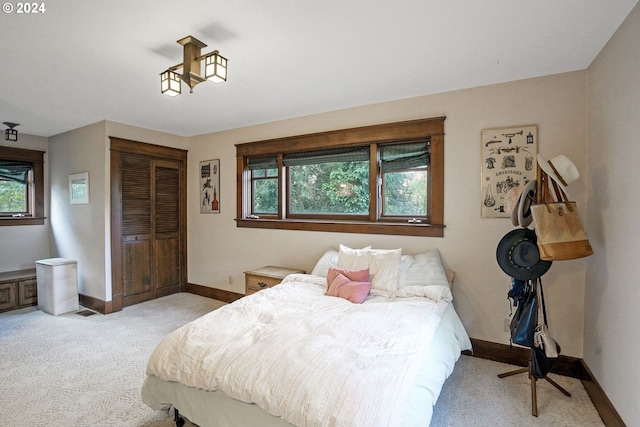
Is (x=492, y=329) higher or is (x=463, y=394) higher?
(x=492, y=329)

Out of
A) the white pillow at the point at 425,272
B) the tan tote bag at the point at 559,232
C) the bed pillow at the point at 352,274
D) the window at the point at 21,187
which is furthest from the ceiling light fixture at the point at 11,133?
the tan tote bag at the point at 559,232

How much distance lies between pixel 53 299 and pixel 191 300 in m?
1.60

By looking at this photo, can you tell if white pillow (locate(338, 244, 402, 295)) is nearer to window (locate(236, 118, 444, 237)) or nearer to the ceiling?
window (locate(236, 118, 444, 237))

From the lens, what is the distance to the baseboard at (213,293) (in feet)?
14.5

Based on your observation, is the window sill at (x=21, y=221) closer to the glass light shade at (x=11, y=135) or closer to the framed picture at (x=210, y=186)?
the glass light shade at (x=11, y=135)

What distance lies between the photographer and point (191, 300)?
14.9 feet

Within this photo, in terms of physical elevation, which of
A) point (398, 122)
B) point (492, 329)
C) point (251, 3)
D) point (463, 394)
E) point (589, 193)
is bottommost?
point (463, 394)

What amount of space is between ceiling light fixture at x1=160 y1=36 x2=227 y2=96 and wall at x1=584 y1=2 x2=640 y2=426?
7.65 ft

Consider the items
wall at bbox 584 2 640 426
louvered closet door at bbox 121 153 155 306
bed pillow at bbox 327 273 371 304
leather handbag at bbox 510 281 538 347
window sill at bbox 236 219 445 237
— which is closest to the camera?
wall at bbox 584 2 640 426

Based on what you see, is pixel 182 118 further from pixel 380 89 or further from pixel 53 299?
pixel 53 299

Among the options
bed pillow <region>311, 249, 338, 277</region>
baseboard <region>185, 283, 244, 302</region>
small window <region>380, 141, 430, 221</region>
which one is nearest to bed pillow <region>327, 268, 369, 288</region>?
bed pillow <region>311, 249, 338, 277</region>

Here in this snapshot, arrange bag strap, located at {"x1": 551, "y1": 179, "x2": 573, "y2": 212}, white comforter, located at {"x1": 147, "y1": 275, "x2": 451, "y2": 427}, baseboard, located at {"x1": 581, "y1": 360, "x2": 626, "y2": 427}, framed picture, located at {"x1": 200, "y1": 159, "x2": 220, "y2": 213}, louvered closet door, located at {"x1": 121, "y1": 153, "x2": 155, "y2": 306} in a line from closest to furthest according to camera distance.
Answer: white comforter, located at {"x1": 147, "y1": 275, "x2": 451, "y2": 427} < baseboard, located at {"x1": 581, "y1": 360, "x2": 626, "y2": 427} < bag strap, located at {"x1": 551, "y1": 179, "x2": 573, "y2": 212} < louvered closet door, located at {"x1": 121, "y1": 153, "x2": 155, "y2": 306} < framed picture, located at {"x1": 200, "y1": 159, "x2": 220, "y2": 213}

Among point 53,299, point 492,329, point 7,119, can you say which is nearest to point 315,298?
point 492,329

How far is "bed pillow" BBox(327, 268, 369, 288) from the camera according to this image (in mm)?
2734
